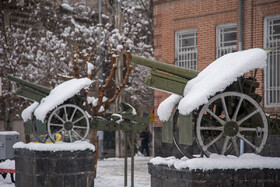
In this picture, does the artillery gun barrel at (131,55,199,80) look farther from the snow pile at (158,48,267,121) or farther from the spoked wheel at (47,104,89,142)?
the spoked wheel at (47,104,89,142)

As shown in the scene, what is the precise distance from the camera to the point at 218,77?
234 inches

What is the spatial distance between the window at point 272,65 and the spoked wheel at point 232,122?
856cm

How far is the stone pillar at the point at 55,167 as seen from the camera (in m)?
10.1

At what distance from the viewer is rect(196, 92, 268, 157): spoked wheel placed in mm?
5938

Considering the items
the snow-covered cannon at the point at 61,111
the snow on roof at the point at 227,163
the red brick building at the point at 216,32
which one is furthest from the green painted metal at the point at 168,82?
the red brick building at the point at 216,32

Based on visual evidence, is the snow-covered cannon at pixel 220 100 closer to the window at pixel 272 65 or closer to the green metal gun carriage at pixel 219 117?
the green metal gun carriage at pixel 219 117

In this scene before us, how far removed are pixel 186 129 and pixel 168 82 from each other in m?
0.69

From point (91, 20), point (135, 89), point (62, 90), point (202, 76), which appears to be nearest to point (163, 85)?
point (202, 76)

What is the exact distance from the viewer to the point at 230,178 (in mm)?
5891

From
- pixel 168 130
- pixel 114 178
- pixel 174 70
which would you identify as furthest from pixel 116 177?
pixel 174 70

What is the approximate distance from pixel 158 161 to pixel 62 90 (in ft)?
14.1

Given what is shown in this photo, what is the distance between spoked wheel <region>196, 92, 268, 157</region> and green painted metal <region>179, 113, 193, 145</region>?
5.0 inches

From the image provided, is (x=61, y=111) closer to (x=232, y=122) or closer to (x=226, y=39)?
(x=232, y=122)

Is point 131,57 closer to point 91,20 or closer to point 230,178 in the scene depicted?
point 230,178
